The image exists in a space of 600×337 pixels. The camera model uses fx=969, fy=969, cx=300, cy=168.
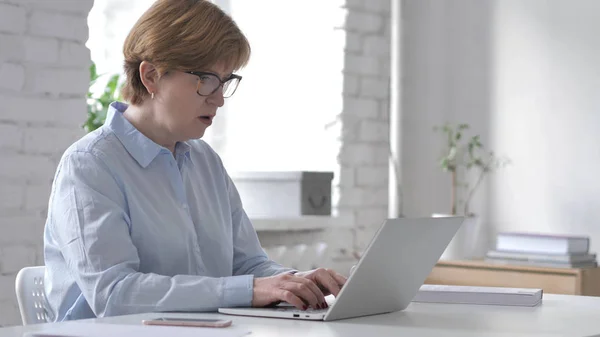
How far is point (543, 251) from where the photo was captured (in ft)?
11.1

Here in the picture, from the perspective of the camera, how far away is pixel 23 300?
186 centimetres

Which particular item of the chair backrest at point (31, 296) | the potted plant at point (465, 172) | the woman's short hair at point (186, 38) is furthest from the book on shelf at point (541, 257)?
the chair backrest at point (31, 296)

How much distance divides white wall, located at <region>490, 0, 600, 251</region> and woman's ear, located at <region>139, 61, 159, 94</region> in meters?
2.14

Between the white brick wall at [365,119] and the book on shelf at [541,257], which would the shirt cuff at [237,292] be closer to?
the book on shelf at [541,257]

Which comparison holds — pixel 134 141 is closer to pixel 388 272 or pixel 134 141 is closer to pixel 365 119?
pixel 388 272

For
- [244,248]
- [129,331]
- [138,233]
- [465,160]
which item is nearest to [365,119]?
[465,160]

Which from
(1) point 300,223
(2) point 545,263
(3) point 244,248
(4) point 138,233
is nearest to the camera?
(4) point 138,233

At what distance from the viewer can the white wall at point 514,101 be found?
364cm

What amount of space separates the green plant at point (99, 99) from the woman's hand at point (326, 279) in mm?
1755

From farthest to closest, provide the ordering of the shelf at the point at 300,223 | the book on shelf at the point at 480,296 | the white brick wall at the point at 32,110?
the shelf at the point at 300,223
the white brick wall at the point at 32,110
the book on shelf at the point at 480,296

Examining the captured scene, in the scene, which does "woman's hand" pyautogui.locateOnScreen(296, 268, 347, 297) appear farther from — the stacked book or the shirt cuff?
the stacked book

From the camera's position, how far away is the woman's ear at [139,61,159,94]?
6.45 feet

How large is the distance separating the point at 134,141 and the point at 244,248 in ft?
1.33

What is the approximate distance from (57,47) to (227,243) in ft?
2.97
